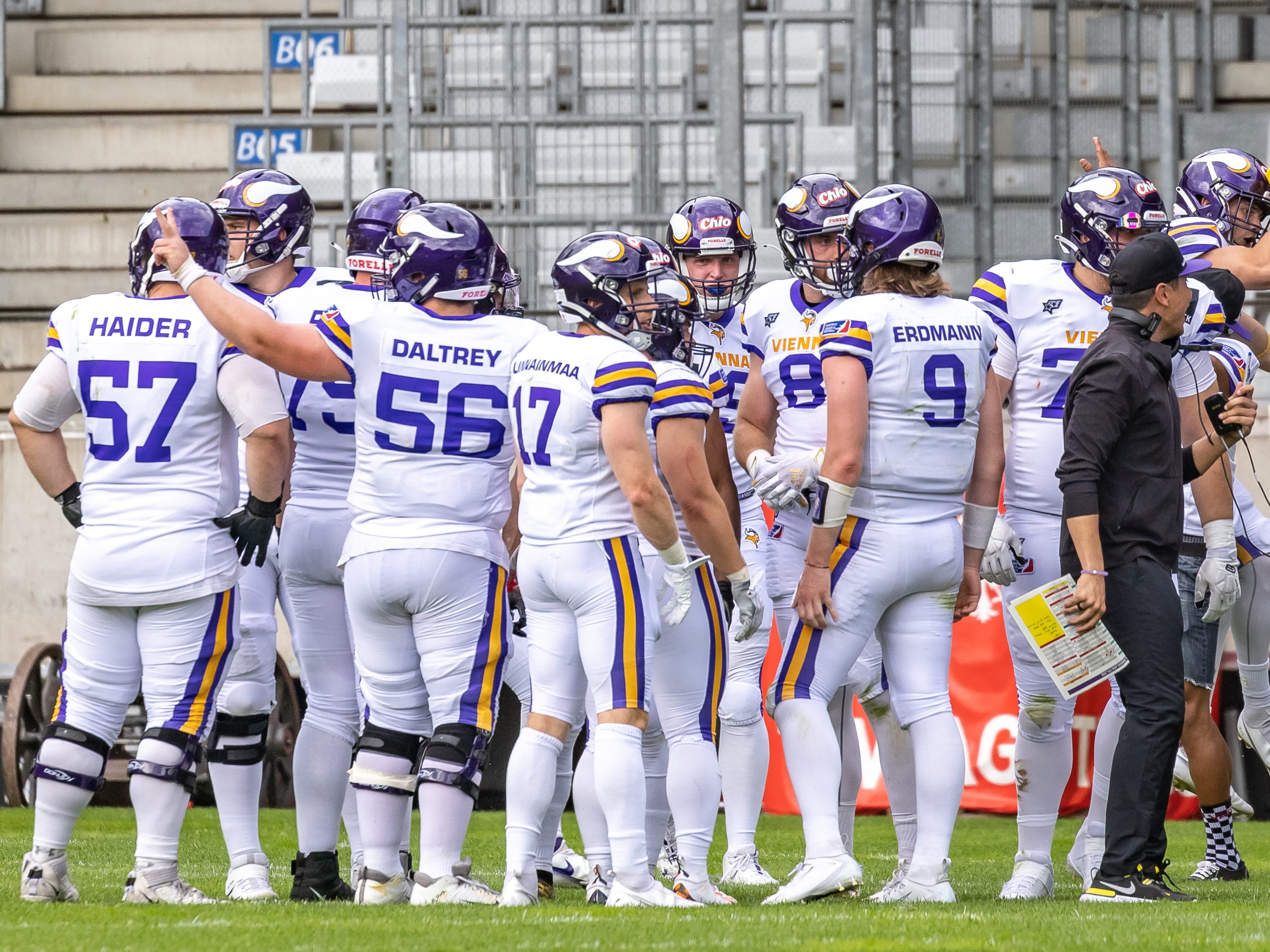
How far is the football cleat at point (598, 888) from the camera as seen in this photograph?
5504 mm

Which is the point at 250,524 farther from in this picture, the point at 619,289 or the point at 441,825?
the point at 619,289

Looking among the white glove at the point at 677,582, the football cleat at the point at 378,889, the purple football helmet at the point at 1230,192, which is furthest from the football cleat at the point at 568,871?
the purple football helmet at the point at 1230,192

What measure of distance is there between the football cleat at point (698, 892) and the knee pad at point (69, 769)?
5.54 ft

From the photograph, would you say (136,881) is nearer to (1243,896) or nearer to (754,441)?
(754,441)

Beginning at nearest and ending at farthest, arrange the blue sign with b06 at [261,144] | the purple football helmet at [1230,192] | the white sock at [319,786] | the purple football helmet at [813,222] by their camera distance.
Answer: the white sock at [319,786]
the purple football helmet at [813,222]
the purple football helmet at [1230,192]
the blue sign with b06 at [261,144]

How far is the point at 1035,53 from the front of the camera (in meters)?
11.9

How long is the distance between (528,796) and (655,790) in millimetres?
743

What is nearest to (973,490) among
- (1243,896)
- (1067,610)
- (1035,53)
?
(1067,610)

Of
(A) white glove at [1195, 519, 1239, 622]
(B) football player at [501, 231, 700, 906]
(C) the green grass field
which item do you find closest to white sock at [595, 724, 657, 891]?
(B) football player at [501, 231, 700, 906]

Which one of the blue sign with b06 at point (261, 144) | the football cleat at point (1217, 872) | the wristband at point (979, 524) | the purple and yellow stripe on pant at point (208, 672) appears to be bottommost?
Answer: the football cleat at point (1217, 872)

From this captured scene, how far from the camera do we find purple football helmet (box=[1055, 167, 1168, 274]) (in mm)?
5840

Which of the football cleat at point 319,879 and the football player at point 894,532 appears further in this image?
the football cleat at point 319,879

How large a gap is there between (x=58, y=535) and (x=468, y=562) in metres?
7.19

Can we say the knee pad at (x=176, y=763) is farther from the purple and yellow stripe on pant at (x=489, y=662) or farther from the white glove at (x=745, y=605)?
the white glove at (x=745, y=605)
